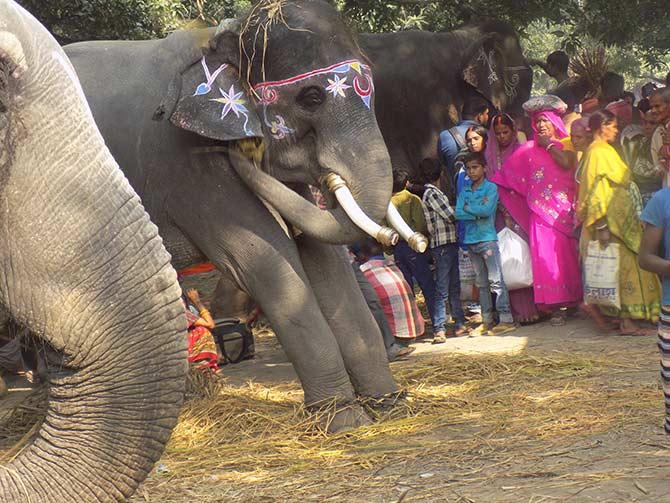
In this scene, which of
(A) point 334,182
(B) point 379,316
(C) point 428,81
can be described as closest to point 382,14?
(C) point 428,81

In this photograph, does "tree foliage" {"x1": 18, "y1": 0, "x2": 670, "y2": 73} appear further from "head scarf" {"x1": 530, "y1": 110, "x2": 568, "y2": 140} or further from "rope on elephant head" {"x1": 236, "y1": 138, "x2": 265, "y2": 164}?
"rope on elephant head" {"x1": 236, "y1": 138, "x2": 265, "y2": 164}

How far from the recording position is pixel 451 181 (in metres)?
10.2

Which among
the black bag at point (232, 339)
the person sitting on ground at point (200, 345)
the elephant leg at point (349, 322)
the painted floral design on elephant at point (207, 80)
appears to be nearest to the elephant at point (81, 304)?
the painted floral design on elephant at point (207, 80)

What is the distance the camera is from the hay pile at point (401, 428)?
5293 mm

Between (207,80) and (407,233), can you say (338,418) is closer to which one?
(407,233)

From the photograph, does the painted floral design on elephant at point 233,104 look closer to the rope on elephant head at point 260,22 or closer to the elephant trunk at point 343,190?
the rope on elephant head at point 260,22

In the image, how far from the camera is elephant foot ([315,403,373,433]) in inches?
245

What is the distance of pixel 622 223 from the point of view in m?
8.72

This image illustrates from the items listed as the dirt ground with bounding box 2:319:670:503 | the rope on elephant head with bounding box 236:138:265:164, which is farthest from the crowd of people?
the rope on elephant head with bounding box 236:138:265:164

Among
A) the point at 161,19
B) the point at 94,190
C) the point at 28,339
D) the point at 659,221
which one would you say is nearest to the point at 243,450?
the point at 659,221

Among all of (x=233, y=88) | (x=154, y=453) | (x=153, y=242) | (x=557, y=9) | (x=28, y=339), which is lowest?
(x=154, y=453)

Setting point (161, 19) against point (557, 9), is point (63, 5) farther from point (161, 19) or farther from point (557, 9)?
point (557, 9)

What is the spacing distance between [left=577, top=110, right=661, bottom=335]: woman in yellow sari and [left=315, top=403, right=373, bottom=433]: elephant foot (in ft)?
10.4

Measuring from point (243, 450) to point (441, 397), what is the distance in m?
1.34
